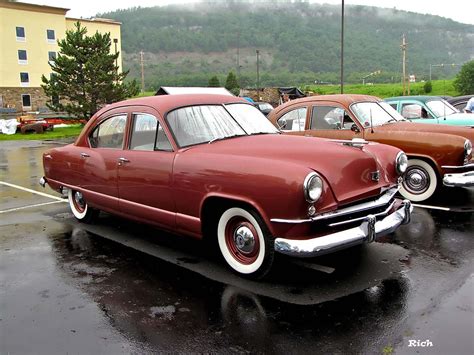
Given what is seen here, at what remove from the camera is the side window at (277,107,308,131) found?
8.02 m

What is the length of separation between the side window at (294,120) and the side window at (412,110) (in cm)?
321

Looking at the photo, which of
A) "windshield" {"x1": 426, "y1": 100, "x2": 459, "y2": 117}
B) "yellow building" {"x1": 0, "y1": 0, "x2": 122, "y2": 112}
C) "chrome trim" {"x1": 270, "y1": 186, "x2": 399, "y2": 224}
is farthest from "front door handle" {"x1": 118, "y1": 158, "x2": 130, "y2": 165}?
"yellow building" {"x1": 0, "y1": 0, "x2": 122, "y2": 112}

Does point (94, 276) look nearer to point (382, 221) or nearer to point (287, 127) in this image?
point (382, 221)

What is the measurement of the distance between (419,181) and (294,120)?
2379mm

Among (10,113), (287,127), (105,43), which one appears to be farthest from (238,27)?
(287,127)

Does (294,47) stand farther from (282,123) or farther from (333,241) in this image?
(333,241)

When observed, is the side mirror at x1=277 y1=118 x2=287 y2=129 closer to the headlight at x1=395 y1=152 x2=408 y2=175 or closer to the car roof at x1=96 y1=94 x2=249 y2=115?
the car roof at x1=96 y1=94 x2=249 y2=115

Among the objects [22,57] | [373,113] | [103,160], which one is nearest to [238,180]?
[103,160]

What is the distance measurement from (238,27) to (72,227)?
200365 mm

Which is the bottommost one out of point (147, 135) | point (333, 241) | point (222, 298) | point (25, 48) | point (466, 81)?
point (222, 298)

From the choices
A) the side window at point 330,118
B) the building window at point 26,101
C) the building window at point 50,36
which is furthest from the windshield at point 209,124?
the building window at point 50,36

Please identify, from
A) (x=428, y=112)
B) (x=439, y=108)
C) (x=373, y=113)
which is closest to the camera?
(x=373, y=113)

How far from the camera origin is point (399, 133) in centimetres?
719

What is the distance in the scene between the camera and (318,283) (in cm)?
402
